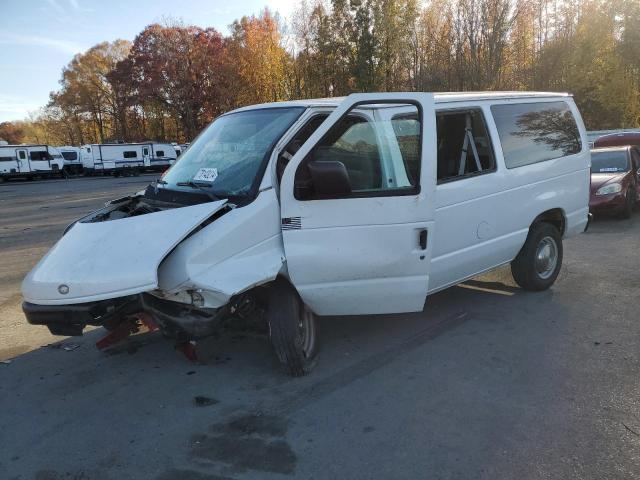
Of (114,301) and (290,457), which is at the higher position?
(114,301)

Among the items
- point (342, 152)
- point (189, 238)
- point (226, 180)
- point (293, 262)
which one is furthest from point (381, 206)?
point (189, 238)

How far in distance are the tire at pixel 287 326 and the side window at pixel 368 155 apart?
0.75 meters

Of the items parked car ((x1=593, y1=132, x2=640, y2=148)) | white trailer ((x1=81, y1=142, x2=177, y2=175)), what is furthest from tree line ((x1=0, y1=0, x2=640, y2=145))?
parked car ((x1=593, y1=132, x2=640, y2=148))

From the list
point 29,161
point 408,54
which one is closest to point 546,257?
point 408,54

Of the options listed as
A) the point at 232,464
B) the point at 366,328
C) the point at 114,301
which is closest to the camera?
the point at 232,464

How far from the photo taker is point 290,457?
3.05 meters

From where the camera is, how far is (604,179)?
10.7 m

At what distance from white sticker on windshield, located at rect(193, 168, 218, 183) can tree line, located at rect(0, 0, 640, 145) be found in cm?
2398

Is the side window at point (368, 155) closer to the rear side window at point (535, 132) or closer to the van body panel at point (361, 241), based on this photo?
the van body panel at point (361, 241)

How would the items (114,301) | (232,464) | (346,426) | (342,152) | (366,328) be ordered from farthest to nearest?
(366,328) < (342,152) < (114,301) < (346,426) < (232,464)

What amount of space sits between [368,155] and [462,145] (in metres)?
1.28

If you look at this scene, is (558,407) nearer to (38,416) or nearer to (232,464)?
(232,464)

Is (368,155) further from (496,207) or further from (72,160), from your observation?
(72,160)

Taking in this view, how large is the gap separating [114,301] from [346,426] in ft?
5.86
